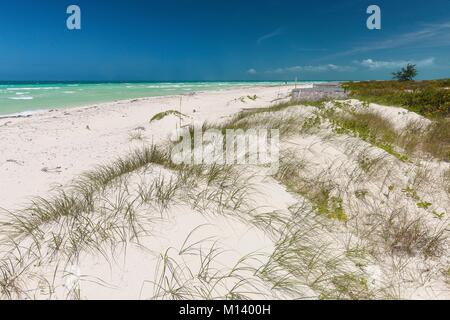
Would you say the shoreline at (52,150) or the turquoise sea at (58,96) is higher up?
the turquoise sea at (58,96)

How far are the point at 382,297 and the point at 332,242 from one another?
25.4 inches

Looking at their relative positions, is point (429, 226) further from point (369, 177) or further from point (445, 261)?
point (369, 177)

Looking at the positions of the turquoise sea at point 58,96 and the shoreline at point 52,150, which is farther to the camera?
the turquoise sea at point 58,96

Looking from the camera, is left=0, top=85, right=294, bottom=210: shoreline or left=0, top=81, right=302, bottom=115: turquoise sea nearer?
left=0, top=85, right=294, bottom=210: shoreline

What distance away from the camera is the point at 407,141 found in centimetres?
600

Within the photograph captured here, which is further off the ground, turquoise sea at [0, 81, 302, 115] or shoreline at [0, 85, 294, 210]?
turquoise sea at [0, 81, 302, 115]

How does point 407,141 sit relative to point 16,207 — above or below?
above

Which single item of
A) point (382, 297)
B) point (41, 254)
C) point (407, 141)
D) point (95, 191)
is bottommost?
point (382, 297)

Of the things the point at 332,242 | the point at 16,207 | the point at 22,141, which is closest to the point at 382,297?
the point at 332,242

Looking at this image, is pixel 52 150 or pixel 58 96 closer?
pixel 52 150

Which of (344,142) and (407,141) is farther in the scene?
(407,141)

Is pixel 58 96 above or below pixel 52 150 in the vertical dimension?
above
